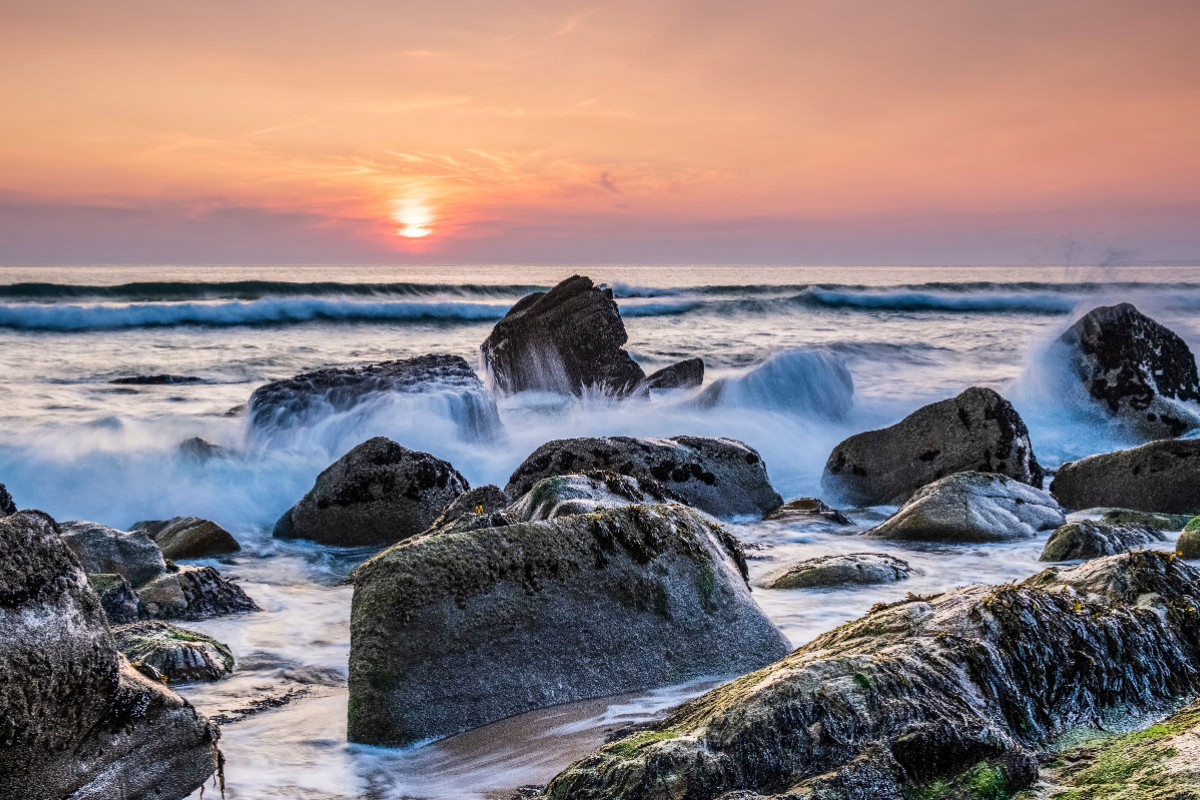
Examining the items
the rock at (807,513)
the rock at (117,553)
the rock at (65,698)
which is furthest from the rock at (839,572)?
the rock at (65,698)

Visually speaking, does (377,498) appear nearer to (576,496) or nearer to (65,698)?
(576,496)

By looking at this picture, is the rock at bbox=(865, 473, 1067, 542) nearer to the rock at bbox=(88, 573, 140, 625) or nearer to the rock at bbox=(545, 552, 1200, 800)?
the rock at bbox=(545, 552, 1200, 800)

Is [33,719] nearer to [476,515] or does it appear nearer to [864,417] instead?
[476,515]

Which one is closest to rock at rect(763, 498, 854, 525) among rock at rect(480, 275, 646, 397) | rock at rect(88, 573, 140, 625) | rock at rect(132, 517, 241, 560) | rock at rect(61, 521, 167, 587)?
rock at rect(132, 517, 241, 560)

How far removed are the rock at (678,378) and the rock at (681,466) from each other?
5.98m

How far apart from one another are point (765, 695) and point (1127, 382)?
13425mm

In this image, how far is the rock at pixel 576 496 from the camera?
18.4 feet

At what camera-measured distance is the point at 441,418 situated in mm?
12602

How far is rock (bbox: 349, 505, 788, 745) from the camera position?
4207 millimetres

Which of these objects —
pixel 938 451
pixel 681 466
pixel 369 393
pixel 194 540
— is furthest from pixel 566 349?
pixel 194 540

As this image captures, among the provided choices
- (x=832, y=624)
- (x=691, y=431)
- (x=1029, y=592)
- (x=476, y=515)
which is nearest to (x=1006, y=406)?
(x=691, y=431)

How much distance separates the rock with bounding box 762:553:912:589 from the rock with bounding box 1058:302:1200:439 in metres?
8.61

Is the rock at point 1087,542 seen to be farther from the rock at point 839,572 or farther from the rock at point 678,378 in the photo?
the rock at point 678,378

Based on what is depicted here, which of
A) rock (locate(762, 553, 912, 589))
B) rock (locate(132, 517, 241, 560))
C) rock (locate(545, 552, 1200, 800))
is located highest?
rock (locate(545, 552, 1200, 800))
